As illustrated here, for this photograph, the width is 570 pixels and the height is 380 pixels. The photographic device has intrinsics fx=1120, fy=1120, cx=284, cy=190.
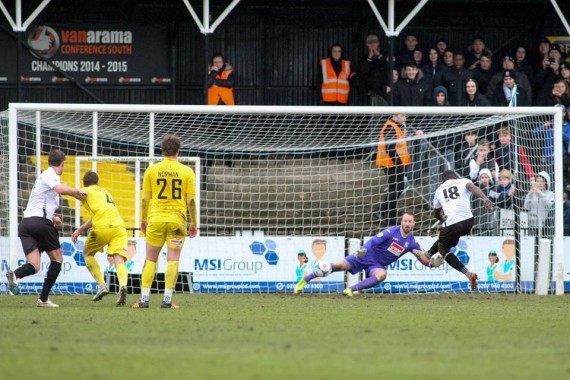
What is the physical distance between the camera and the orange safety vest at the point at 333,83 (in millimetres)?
22922

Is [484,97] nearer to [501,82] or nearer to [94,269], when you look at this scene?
[501,82]

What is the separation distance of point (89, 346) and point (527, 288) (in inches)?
445

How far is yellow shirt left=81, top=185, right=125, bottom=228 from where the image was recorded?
48.3 ft

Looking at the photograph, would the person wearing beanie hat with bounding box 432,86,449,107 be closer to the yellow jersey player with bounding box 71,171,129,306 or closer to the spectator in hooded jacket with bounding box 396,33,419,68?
the spectator in hooded jacket with bounding box 396,33,419,68

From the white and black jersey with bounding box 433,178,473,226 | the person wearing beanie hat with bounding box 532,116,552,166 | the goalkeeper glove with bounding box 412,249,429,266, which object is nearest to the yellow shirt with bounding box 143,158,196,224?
the goalkeeper glove with bounding box 412,249,429,266

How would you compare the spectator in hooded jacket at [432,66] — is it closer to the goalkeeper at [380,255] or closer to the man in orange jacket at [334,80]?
the man in orange jacket at [334,80]

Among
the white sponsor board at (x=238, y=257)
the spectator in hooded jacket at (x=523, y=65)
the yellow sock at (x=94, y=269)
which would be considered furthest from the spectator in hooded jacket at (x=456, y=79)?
the yellow sock at (x=94, y=269)

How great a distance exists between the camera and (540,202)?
19.0 meters

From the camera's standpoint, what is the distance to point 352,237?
2006cm

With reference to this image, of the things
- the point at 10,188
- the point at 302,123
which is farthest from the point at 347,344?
the point at 302,123

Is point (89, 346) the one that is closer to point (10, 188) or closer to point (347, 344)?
point (347, 344)

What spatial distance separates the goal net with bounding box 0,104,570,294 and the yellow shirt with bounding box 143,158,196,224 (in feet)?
14.2

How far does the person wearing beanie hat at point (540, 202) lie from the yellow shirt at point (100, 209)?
7.57 metres

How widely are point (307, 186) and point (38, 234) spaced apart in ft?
25.6
